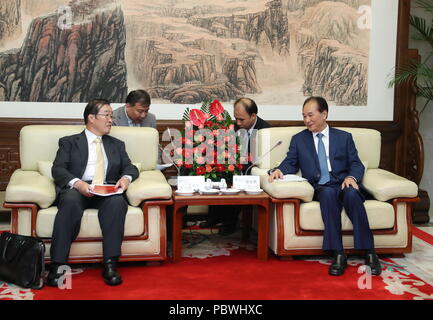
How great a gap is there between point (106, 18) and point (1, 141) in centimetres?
166

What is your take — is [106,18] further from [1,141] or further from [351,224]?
[351,224]

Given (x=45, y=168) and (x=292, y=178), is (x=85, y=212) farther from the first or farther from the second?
(x=292, y=178)

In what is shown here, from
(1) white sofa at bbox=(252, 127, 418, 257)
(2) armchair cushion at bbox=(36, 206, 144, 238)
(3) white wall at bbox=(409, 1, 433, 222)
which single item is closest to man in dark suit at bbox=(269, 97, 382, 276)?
(1) white sofa at bbox=(252, 127, 418, 257)

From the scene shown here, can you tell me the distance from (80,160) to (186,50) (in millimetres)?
2121

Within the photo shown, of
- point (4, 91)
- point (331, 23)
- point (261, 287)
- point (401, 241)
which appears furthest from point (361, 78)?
point (4, 91)

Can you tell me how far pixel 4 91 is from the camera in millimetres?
5797

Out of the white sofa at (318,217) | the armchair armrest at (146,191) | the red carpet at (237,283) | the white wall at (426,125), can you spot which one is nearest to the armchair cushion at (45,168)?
the armchair armrest at (146,191)

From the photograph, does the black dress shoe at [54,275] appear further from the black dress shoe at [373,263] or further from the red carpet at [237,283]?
the black dress shoe at [373,263]

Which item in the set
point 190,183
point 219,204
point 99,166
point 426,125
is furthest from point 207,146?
point 426,125

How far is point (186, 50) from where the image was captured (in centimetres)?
608

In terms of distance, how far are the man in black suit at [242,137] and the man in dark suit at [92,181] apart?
1153 mm

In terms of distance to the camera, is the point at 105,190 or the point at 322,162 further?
the point at 322,162

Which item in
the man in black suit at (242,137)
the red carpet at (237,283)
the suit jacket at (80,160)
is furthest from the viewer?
the man in black suit at (242,137)

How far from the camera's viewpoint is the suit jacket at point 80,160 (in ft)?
14.3
